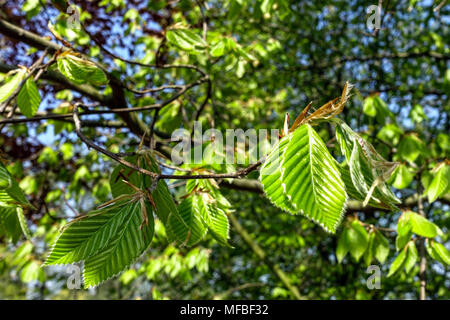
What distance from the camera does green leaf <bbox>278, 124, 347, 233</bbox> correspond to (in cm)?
55

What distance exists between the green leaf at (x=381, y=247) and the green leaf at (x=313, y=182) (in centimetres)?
137

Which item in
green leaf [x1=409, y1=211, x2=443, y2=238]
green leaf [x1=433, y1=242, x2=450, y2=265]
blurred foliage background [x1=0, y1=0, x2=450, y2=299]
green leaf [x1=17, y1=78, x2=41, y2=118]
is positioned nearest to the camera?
green leaf [x1=17, y1=78, x2=41, y2=118]

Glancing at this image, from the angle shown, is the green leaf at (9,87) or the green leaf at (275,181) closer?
the green leaf at (275,181)

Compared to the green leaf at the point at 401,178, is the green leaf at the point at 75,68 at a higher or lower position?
higher

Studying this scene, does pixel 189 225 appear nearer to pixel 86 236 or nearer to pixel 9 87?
pixel 86 236

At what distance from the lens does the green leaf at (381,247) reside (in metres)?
1.76

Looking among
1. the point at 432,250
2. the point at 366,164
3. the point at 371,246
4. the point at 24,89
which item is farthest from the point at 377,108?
the point at 24,89

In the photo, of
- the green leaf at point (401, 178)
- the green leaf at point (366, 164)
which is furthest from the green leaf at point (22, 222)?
the green leaf at point (401, 178)

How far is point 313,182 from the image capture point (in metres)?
0.56

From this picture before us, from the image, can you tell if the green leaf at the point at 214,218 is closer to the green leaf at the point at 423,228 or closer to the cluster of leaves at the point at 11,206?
the cluster of leaves at the point at 11,206

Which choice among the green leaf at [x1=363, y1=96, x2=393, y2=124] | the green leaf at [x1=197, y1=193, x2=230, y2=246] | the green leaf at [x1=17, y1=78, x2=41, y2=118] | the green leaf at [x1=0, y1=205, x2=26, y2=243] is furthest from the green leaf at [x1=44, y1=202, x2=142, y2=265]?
the green leaf at [x1=363, y1=96, x2=393, y2=124]

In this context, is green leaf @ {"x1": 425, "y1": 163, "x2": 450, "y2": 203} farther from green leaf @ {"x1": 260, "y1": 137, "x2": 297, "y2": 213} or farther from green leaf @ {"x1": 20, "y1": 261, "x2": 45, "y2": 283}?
green leaf @ {"x1": 20, "y1": 261, "x2": 45, "y2": 283}

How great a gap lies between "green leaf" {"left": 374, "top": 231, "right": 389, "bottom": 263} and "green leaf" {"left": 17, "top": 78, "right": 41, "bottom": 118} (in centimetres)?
163
